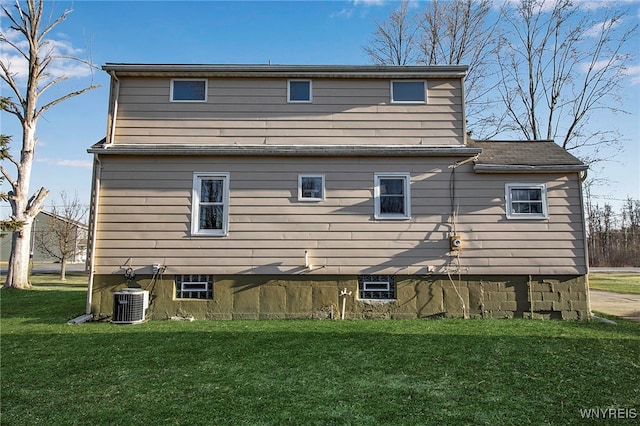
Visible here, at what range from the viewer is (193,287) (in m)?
7.84

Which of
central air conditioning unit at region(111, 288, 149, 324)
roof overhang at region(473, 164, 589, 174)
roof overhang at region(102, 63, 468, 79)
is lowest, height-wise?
central air conditioning unit at region(111, 288, 149, 324)

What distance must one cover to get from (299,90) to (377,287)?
4.78 metres

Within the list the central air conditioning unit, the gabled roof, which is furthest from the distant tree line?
the central air conditioning unit

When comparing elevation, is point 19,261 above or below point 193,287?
above

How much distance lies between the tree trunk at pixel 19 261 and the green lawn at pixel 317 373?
7107 millimetres

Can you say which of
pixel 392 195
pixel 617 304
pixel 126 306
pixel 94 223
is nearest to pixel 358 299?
pixel 392 195

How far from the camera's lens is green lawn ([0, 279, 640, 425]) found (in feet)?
11.1

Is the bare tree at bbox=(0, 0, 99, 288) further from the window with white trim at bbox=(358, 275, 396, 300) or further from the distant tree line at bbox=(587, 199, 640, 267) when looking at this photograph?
the distant tree line at bbox=(587, 199, 640, 267)

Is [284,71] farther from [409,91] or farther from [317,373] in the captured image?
[317,373]

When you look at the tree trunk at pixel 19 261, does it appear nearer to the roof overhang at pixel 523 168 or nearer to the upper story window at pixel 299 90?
the upper story window at pixel 299 90

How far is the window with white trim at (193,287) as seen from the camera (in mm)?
7820

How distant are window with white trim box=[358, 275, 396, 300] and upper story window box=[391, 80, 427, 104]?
13.2ft

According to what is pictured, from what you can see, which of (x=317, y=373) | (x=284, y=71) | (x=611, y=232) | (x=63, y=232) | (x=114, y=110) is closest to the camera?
(x=317, y=373)

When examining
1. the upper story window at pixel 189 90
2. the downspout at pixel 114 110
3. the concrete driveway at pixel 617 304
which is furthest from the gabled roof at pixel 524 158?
the downspout at pixel 114 110
